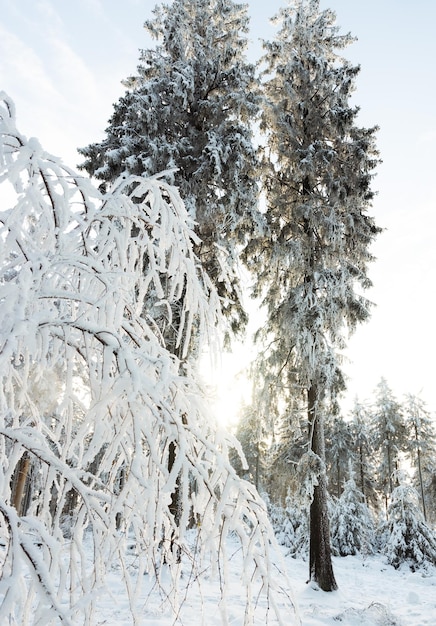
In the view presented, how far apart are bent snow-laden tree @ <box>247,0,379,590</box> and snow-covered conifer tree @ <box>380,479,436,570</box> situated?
24.1ft

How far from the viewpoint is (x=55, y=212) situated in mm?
1561

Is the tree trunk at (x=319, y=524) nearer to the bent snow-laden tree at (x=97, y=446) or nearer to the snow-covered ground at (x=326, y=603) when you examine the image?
the snow-covered ground at (x=326, y=603)

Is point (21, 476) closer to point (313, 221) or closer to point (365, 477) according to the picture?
point (313, 221)

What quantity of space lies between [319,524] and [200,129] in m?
9.15

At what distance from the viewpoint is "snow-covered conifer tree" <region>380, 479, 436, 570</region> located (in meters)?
13.3

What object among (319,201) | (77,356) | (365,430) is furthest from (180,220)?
(365,430)

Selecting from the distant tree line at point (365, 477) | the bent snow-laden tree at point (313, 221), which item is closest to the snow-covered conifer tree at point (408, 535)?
the distant tree line at point (365, 477)

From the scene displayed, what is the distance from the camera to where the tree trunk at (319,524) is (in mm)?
7789

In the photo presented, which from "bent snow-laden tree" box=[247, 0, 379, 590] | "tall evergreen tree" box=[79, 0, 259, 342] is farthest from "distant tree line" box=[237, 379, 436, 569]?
"tall evergreen tree" box=[79, 0, 259, 342]

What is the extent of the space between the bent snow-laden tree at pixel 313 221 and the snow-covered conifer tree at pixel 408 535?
735 centimetres

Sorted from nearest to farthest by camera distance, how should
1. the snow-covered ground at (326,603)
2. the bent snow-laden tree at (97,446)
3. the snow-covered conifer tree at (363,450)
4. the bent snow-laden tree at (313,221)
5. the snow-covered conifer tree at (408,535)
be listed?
1. the bent snow-laden tree at (97,446)
2. the snow-covered ground at (326,603)
3. the bent snow-laden tree at (313,221)
4. the snow-covered conifer tree at (408,535)
5. the snow-covered conifer tree at (363,450)

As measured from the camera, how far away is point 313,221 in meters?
9.46

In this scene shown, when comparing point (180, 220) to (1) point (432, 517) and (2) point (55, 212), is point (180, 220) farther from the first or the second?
(1) point (432, 517)

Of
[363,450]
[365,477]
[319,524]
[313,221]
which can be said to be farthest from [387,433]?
[313,221]
